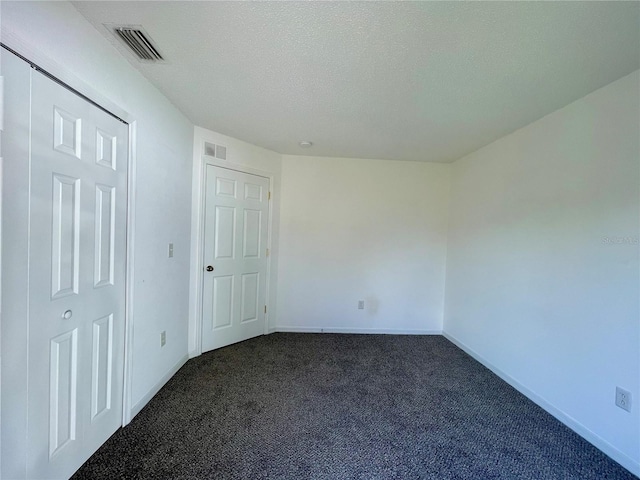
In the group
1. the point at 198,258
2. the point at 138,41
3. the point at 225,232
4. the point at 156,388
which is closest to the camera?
the point at 138,41

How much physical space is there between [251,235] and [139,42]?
2.01 m

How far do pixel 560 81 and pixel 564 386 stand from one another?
215 cm

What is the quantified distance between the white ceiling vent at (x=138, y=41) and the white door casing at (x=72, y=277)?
42cm

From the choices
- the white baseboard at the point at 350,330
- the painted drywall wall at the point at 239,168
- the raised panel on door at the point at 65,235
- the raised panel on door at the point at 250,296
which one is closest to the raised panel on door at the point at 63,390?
the raised panel on door at the point at 65,235

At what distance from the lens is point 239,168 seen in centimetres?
293

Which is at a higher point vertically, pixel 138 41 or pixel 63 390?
pixel 138 41

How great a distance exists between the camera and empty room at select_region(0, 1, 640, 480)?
116 cm

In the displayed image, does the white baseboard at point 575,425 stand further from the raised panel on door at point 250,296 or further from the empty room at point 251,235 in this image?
the raised panel on door at point 250,296

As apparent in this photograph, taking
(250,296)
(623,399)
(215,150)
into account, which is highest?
(215,150)

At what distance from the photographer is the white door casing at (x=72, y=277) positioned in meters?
1.11

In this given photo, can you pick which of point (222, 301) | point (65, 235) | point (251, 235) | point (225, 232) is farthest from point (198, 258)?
point (65, 235)

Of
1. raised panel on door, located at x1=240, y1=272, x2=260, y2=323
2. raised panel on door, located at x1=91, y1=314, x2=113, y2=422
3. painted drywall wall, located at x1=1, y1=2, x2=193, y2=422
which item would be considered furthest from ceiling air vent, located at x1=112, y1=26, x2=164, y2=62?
raised panel on door, located at x1=240, y1=272, x2=260, y2=323

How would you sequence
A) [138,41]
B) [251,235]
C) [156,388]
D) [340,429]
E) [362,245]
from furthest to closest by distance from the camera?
1. [362,245]
2. [251,235]
3. [156,388]
4. [340,429]
5. [138,41]

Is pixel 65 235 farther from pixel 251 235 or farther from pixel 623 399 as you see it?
pixel 623 399
